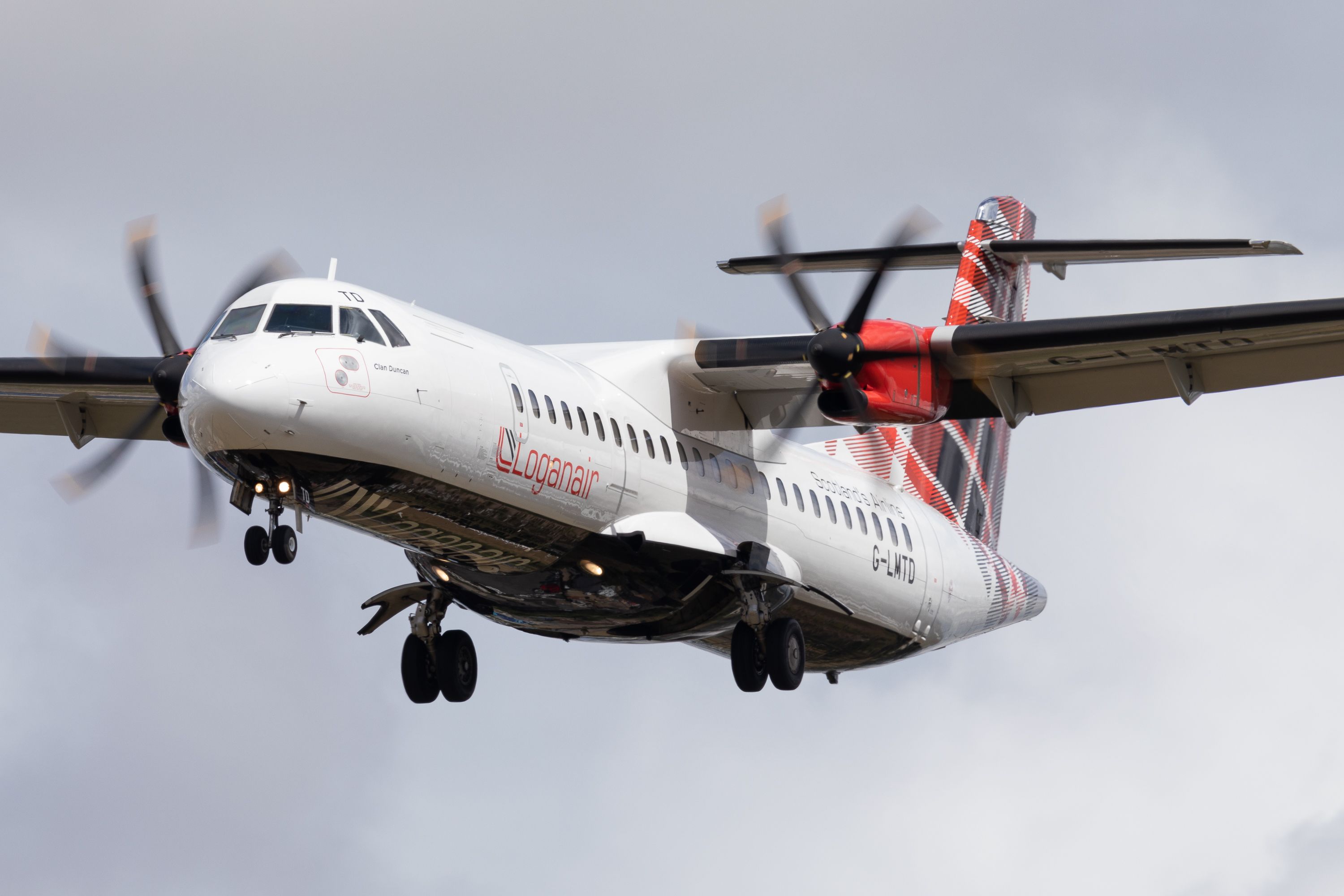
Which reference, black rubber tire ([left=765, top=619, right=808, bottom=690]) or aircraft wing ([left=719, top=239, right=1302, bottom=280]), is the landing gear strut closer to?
black rubber tire ([left=765, top=619, right=808, bottom=690])

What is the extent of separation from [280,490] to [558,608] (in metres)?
3.95

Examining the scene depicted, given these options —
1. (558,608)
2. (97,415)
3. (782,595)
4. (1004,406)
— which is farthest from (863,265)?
(97,415)

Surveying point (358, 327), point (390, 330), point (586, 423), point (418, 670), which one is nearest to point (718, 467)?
point (586, 423)

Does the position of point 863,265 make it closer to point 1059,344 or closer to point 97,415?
point 1059,344

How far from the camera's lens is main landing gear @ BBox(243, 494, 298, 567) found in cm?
1462

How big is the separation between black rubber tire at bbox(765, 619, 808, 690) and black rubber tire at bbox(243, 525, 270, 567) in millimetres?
5745

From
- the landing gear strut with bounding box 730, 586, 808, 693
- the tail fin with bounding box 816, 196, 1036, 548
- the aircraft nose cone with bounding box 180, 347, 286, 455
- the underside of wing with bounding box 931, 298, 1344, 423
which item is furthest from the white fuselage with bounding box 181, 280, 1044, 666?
the underside of wing with bounding box 931, 298, 1344, 423

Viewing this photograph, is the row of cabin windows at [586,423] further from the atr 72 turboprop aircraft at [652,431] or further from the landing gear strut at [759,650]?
the landing gear strut at [759,650]

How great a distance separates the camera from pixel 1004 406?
18.6 meters

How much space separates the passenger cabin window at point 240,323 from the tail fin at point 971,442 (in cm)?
867

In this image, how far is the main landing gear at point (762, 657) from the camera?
18.4 metres

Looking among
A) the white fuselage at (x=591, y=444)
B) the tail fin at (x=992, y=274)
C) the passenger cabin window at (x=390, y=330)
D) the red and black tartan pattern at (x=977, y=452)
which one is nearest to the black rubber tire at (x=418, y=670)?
the white fuselage at (x=591, y=444)

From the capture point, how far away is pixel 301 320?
575 inches

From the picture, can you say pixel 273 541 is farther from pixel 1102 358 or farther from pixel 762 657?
pixel 1102 358
